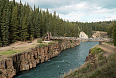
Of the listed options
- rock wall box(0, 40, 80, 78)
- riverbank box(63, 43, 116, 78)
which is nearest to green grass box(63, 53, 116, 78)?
riverbank box(63, 43, 116, 78)

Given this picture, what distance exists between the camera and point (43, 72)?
85.9 feet

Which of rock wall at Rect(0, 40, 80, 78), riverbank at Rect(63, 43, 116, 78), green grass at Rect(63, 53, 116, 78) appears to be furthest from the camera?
rock wall at Rect(0, 40, 80, 78)

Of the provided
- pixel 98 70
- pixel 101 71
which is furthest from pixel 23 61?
pixel 101 71

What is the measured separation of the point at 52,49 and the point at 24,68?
1861 centimetres

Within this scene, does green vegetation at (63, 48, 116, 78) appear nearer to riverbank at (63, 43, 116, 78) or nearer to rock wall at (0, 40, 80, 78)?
riverbank at (63, 43, 116, 78)

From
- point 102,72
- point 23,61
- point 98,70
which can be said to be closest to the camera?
point 102,72

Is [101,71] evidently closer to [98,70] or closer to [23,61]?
[98,70]

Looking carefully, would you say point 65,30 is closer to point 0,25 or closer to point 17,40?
point 17,40

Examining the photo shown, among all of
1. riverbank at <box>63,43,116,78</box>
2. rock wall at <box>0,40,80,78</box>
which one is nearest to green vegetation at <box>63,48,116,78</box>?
riverbank at <box>63,43,116,78</box>

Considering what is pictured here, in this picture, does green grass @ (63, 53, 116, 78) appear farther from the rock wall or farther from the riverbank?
the rock wall

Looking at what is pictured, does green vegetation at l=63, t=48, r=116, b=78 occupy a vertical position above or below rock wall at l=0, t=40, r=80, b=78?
above

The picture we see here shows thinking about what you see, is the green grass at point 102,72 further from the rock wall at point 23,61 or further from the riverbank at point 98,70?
the rock wall at point 23,61

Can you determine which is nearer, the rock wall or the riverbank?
the riverbank

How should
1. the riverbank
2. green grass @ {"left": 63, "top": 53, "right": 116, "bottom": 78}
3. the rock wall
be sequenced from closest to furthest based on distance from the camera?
1. green grass @ {"left": 63, "top": 53, "right": 116, "bottom": 78}
2. the riverbank
3. the rock wall
